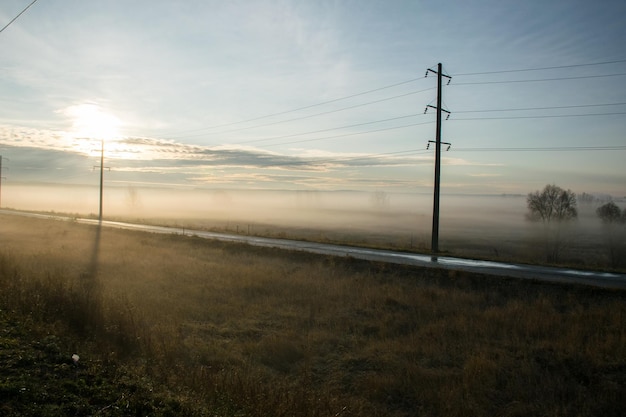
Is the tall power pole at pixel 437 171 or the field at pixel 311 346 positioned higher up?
the tall power pole at pixel 437 171

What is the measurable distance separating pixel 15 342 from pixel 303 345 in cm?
652

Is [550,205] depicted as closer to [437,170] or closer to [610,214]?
[610,214]

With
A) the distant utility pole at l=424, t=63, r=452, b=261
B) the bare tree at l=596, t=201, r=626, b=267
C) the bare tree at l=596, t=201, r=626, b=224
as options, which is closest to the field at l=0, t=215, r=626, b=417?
the distant utility pole at l=424, t=63, r=452, b=261

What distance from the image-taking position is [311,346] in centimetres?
1134

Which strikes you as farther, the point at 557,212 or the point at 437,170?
the point at 557,212

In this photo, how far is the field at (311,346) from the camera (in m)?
6.15

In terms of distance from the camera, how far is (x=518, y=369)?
31.3ft

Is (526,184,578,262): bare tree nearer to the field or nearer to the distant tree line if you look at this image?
the distant tree line

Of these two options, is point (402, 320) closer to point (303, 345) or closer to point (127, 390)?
point (303, 345)

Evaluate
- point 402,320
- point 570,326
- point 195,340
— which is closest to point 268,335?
point 195,340

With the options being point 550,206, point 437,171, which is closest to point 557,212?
point 550,206

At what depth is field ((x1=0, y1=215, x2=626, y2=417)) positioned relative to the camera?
6.15m

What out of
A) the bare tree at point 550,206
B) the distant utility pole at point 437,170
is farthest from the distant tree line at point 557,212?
the distant utility pole at point 437,170

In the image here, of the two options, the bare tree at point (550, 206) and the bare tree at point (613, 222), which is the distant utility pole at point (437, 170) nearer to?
the bare tree at point (613, 222)
